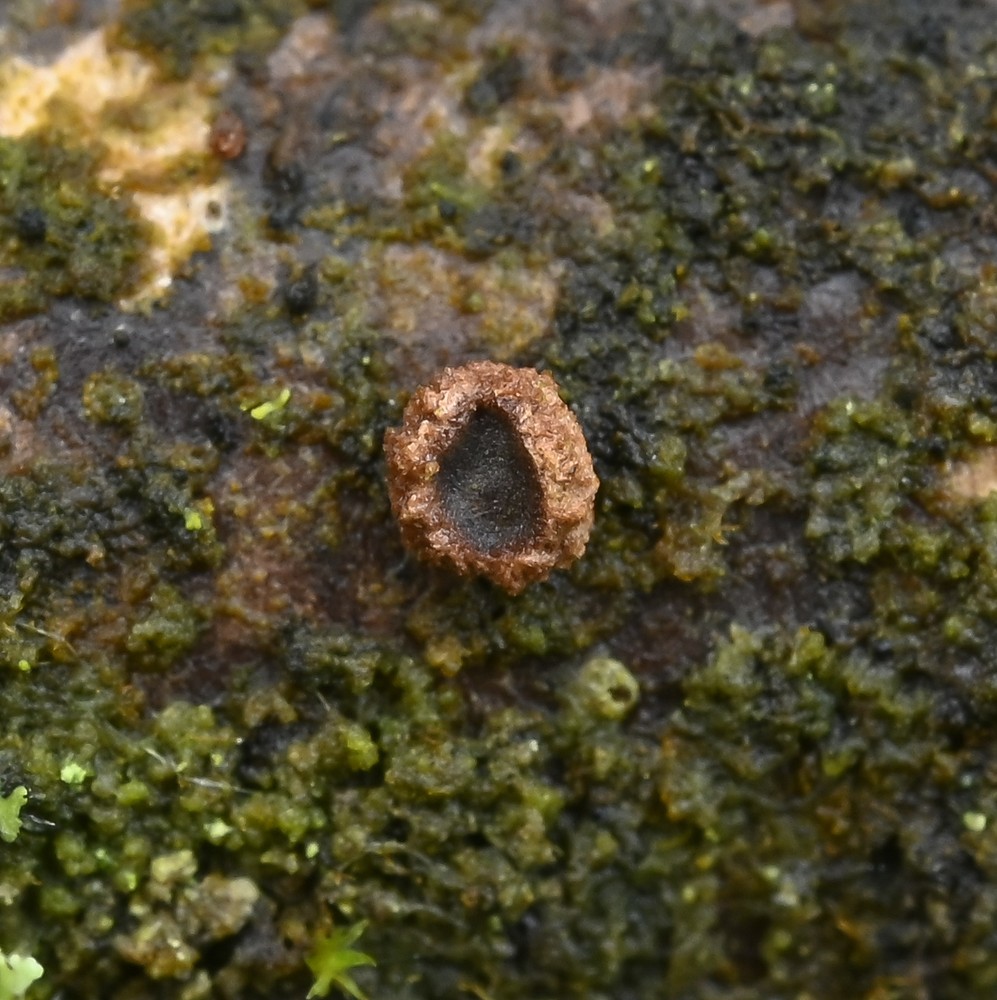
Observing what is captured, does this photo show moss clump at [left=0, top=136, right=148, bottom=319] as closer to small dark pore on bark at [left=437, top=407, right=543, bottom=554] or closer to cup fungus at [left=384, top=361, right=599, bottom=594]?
cup fungus at [left=384, top=361, right=599, bottom=594]

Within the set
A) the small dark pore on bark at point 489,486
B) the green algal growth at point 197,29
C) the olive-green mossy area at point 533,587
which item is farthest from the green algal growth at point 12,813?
the green algal growth at point 197,29

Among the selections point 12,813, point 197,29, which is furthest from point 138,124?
point 12,813

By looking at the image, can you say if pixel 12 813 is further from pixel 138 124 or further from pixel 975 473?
pixel 975 473

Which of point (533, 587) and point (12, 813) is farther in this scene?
point (533, 587)

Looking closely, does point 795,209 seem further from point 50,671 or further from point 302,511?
point 50,671

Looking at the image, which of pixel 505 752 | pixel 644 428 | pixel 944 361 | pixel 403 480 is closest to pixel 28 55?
pixel 403 480

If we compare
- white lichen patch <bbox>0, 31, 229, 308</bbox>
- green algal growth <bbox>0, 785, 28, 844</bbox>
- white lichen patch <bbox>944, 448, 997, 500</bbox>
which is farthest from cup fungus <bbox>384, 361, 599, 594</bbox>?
green algal growth <bbox>0, 785, 28, 844</bbox>

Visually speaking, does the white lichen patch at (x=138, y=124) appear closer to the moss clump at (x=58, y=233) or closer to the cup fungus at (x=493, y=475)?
the moss clump at (x=58, y=233)
